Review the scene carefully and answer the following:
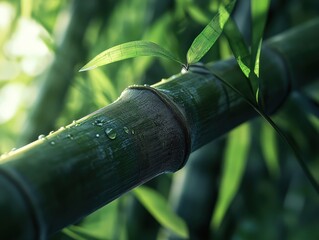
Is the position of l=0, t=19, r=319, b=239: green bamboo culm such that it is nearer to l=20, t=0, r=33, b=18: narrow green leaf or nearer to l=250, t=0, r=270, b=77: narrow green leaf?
l=250, t=0, r=270, b=77: narrow green leaf

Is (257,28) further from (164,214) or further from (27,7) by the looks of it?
(27,7)

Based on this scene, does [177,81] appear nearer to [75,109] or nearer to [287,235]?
[75,109]

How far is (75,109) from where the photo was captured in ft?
3.80

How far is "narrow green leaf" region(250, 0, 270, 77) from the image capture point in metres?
0.48

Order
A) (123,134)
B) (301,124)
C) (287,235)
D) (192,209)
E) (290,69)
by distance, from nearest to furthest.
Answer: (123,134), (290,69), (192,209), (301,124), (287,235)

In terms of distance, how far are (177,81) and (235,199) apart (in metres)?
0.77

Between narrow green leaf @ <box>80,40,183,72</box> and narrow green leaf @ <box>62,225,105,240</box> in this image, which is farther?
narrow green leaf @ <box>62,225,105,240</box>

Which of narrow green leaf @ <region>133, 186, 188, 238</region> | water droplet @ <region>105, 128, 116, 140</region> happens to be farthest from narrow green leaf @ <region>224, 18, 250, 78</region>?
narrow green leaf @ <region>133, 186, 188, 238</region>

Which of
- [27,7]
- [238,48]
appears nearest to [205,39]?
[238,48]

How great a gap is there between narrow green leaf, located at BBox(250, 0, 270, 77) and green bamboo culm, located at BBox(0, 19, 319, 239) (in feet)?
0.13

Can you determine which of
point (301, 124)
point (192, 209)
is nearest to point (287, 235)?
point (301, 124)

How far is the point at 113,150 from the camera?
0.39 m

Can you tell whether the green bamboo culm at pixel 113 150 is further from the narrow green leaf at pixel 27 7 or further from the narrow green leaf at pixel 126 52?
the narrow green leaf at pixel 27 7

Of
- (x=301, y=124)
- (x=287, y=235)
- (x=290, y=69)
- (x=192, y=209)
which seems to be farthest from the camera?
(x=287, y=235)
